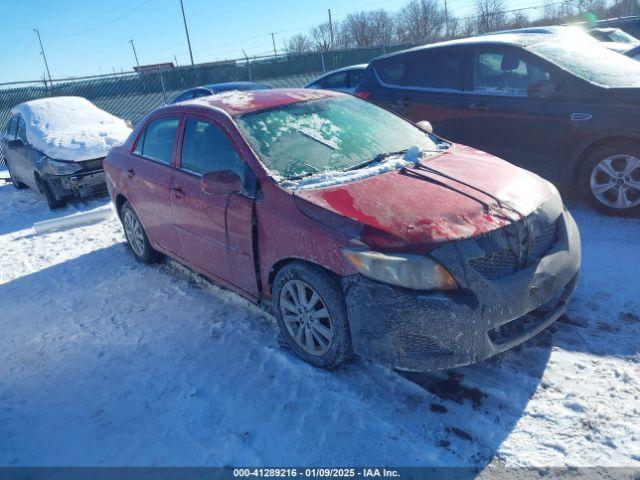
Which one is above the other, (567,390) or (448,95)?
(448,95)

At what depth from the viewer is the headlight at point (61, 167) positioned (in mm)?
7490

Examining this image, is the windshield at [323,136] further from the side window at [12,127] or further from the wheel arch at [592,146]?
the side window at [12,127]

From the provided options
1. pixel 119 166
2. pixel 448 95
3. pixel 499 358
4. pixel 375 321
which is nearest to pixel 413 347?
pixel 375 321

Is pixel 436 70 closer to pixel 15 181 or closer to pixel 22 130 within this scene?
pixel 22 130

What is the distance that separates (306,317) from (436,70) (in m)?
4.16

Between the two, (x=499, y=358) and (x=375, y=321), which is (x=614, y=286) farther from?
(x=375, y=321)

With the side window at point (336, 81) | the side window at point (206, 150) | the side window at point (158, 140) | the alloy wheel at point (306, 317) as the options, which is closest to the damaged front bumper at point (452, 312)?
the alloy wheel at point (306, 317)

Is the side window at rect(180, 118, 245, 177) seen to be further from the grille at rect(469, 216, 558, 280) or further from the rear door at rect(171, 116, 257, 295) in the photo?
the grille at rect(469, 216, 558, 280)

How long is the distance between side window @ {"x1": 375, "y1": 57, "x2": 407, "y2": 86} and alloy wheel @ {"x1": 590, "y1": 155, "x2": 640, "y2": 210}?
8.77 feet

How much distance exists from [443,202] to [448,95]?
135 inches

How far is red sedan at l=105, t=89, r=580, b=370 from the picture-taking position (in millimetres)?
2555

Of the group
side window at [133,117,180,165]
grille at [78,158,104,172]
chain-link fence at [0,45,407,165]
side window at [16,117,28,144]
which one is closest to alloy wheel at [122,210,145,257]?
side window at [133,117,180,165]

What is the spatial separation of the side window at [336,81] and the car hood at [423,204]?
8291 millimetres

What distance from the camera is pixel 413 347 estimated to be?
2.58 meters
